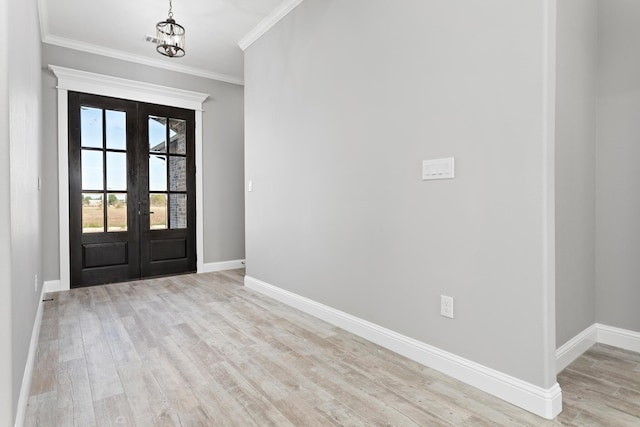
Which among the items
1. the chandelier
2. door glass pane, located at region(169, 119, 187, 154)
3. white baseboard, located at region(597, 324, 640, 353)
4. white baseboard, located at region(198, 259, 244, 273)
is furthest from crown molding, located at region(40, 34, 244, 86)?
white baseboard, located at region(597, 324, 640, 353)

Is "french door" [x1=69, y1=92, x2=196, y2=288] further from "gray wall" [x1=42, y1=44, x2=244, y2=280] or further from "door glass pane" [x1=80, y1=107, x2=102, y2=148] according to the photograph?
"gray wall" [x1=42, y1=44, x2=244, y2=280]

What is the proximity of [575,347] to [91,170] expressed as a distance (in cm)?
512

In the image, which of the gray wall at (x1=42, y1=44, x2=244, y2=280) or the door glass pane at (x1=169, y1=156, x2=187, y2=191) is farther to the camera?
the door glass pane at (x1=169, y1=156, x2=187, y2=191)

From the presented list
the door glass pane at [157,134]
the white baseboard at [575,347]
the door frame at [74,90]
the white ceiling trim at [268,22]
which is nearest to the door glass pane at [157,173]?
the door glass pane at [157,134]

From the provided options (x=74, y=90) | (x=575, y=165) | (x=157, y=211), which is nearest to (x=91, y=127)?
(x=74, y=90)

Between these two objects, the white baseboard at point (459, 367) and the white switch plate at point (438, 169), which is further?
the white switch plate at point (438, 169)

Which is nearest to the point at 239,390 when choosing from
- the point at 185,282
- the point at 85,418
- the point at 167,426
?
the point at 167,426

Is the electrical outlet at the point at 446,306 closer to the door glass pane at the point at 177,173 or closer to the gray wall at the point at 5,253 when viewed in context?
the gray wall at the point at 5,253

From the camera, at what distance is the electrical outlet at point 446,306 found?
82.6 inches

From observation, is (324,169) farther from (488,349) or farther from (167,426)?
(167,426)

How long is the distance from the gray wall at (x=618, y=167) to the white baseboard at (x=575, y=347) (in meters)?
0.14

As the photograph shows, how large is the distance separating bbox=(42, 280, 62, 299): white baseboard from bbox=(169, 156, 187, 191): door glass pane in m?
1.72

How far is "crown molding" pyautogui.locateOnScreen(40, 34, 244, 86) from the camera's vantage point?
418cm

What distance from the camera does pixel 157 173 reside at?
4848 mm
